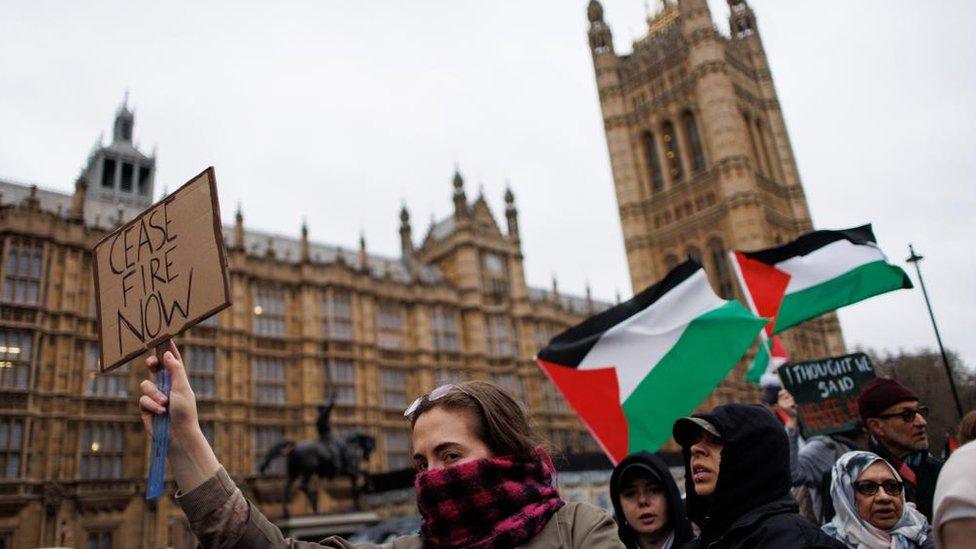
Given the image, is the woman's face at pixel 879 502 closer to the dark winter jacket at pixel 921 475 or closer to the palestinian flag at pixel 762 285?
the dark winter jacket at pixel 921 475

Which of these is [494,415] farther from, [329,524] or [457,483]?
[329,524]

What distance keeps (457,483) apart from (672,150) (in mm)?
46681

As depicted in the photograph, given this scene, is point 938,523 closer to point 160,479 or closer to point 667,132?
point 160,479

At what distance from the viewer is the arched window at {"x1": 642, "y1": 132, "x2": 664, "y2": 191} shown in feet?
152

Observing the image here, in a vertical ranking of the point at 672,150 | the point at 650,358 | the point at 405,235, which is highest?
the point at 672,150

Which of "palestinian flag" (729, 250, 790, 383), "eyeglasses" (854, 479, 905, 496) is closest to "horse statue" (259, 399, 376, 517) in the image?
"palestinian flag" (729, 250, 790, 383)

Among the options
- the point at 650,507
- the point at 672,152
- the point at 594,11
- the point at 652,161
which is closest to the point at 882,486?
the point at 650,507

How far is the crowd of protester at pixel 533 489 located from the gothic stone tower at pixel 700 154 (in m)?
38.9

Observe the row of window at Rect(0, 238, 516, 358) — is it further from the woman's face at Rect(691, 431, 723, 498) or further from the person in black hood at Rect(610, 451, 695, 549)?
the woman's face at Rect(691, 431, 723, 498)

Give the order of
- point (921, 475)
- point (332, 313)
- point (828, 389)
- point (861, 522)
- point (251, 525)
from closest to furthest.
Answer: point (251, 525) < point (861, 522) < point (921, 475) < point (828, 389) < point (332, 313)

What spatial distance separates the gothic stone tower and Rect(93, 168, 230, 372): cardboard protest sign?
131 feet

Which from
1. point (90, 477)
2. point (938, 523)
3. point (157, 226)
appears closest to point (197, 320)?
point (157, 226)

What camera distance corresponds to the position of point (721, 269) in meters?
41.5

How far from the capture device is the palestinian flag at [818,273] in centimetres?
851
